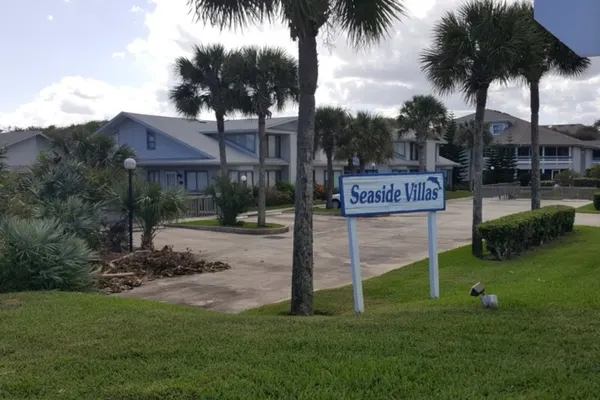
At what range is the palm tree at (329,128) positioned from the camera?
33.5m

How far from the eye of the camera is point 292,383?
4.21 metres

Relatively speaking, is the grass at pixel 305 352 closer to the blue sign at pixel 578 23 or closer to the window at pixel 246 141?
the blue sign at pixel 578 23

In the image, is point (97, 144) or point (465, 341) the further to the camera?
point (97, 144)

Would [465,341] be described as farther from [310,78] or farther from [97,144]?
[97,144]

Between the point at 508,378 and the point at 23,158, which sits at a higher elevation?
the point at 23,158

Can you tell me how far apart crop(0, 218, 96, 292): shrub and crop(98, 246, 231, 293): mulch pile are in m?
3.13

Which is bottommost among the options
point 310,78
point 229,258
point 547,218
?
point 229,258

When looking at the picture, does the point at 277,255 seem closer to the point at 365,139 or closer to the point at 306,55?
the point at 306,55

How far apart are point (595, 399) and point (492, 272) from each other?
858 cm

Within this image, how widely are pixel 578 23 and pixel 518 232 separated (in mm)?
11035

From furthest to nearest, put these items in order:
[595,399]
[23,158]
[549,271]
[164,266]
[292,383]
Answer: [23,158]
[164,266]
[549,271]
[292,383]
[595,399]

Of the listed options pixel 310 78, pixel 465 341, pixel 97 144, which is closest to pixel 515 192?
pixel 97 144

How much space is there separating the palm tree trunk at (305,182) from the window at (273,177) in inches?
1230

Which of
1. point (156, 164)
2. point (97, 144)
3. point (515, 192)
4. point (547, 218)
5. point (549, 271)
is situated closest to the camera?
point (549, 271)
